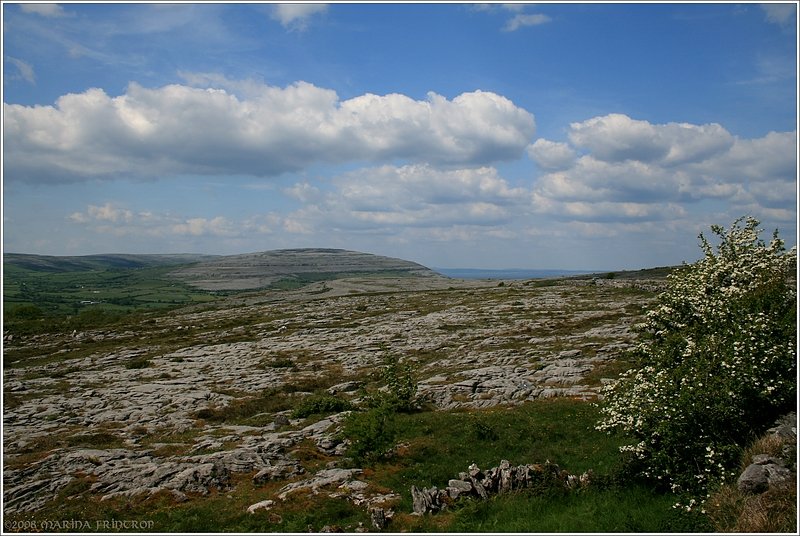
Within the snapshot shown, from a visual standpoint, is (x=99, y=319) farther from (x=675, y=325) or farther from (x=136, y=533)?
(x=675, y=325)

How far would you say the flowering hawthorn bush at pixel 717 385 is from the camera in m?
18.0

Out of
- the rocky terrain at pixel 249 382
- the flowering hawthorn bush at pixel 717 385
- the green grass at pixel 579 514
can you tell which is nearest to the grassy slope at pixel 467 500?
the green grass at pixel 579 514

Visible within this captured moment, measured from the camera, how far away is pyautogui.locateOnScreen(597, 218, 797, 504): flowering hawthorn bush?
59.2 feet

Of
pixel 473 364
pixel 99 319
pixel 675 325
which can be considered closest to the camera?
pixel 675 325

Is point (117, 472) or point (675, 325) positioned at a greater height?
point (675, 325)

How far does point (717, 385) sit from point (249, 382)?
42415 millimetres

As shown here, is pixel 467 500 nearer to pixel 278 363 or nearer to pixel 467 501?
pixel 467 501

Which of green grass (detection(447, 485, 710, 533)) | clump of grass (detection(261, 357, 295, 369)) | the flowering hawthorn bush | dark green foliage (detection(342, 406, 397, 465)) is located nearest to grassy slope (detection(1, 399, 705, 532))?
green grass (detection(447, 485, 710, 533))

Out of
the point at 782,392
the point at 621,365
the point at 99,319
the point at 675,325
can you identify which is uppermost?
the point at 675,325

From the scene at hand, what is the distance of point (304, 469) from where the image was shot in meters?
25.9

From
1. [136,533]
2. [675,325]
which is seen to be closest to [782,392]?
[675,325]

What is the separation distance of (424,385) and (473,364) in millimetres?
8052

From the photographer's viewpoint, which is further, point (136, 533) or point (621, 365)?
point (621, 365)

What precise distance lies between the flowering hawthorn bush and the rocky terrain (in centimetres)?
1152
